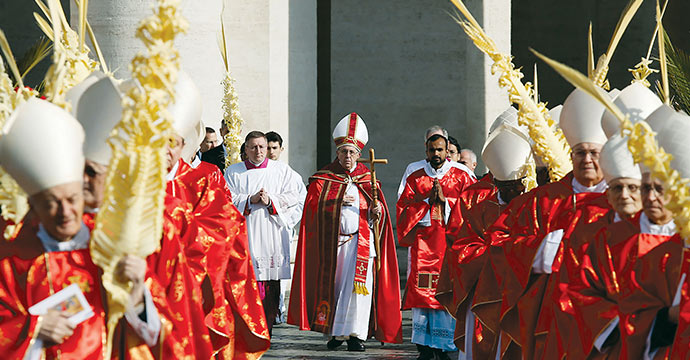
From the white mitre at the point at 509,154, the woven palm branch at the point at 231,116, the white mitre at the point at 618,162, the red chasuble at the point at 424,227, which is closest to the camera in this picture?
the white mitre at the point at 618,162

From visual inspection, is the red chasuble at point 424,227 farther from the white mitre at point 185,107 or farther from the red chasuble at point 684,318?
the red chasuble at point 684,318

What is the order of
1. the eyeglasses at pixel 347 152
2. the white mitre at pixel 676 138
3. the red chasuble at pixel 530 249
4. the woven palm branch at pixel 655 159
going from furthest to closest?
the eyeglasses at pixel 347 152 < the red chasuble at pixel 530 249 < the white mitre at pixel 676 138 < the woven palm branch at pixel 655 159

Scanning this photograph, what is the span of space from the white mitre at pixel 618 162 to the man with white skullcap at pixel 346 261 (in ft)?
16.9

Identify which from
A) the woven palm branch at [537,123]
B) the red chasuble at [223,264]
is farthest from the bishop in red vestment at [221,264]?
the woven palm branch at [537,123]

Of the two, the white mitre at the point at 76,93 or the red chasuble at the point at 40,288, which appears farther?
the white mitre at the point at 76,93

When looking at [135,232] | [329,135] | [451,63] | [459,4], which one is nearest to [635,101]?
[459,4]

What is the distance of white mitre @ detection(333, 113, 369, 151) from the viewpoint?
404 inches

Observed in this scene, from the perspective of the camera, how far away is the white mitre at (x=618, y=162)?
15.9 ft

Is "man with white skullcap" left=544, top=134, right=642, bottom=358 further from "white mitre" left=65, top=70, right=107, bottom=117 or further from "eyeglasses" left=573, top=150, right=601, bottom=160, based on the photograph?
"white mitre" left=65, top=70, right=107, bottom=117

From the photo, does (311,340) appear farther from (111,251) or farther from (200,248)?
(111,251)

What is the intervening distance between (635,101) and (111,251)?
9.16 ft

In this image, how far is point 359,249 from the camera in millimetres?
10125

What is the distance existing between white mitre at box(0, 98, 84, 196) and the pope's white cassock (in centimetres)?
678

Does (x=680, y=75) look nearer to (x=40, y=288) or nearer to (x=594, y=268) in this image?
(x=594, y=268)
